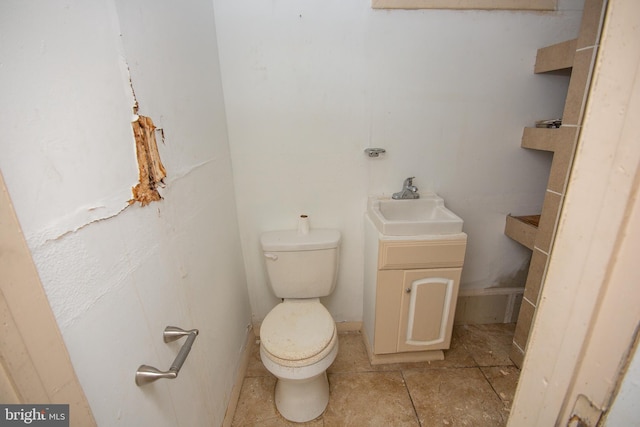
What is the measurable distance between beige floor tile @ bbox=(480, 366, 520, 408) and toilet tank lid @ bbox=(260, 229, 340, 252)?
3.58ft

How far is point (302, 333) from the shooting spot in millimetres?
1265

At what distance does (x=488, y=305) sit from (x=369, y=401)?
3.34 ft

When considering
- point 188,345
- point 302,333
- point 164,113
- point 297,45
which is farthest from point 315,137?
point 188,345

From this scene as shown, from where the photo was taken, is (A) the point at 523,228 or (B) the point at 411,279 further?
(A) the point at 523,228

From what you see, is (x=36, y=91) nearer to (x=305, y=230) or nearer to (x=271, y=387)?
(x=305, y=230)

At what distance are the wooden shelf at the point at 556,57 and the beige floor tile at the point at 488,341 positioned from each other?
5.00ft

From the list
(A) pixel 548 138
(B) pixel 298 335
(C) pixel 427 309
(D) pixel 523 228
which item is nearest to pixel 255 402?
(B) pixel 298 335

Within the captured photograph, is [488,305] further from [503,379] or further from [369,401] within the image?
[369,401]

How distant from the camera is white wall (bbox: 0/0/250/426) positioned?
0.45 m

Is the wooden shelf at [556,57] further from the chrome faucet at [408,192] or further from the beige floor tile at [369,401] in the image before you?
the beige floor tile at [369,401]

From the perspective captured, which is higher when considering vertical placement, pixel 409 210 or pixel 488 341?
pixel 409 210

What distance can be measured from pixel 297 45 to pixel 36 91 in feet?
3.84

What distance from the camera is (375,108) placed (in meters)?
1.48

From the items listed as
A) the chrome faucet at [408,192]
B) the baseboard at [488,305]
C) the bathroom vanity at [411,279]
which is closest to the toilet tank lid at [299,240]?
the bathroom vanity at [411,279]
